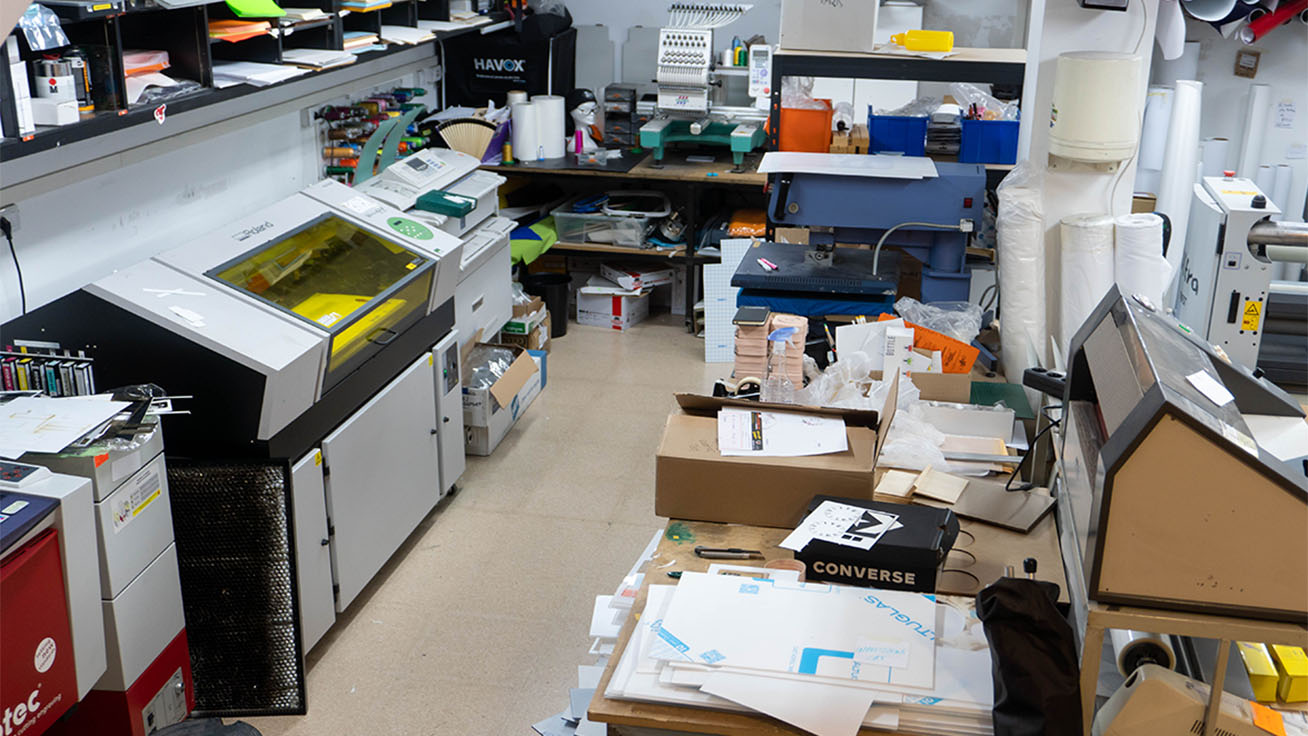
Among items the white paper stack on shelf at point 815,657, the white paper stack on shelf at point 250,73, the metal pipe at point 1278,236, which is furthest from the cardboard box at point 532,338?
the white paper stack on shelf at point 815,657

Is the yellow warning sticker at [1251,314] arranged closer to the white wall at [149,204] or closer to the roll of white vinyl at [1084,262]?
the roll of white vinyl at [1084,262]

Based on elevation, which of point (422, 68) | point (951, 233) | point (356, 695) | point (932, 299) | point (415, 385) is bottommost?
point (356, 695)

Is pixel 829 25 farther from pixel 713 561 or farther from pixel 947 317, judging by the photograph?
pixel 713 561

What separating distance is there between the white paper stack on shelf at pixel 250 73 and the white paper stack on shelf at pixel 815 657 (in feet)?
8.00

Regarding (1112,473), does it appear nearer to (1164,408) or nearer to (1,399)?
(1164,408)

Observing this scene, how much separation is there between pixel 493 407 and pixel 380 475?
3.52ft

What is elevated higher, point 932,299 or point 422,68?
point 422,68

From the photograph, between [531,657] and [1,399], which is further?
[531,657]

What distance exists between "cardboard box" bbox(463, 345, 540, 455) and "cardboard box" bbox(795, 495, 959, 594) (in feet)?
8.18

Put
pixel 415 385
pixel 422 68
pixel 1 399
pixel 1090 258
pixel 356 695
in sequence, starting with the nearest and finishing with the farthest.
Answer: pixel 1 399, pixel 356 695, pixel 1090 258, pixel 415 385, pixel 422 68

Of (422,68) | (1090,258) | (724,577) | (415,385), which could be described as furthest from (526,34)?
(724,577)

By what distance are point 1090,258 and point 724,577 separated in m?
2.04

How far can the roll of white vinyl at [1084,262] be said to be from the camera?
356 cm

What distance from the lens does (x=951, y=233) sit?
3820 mm
